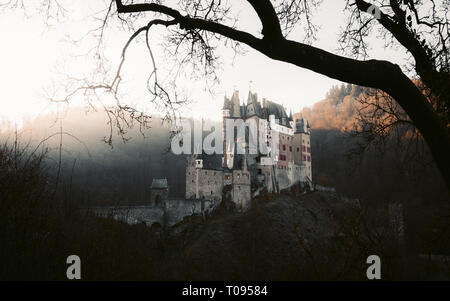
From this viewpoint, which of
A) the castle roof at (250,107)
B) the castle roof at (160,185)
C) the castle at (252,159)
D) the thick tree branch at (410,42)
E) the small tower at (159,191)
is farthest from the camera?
the castle roof at (250,107)

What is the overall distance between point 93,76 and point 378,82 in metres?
4.29

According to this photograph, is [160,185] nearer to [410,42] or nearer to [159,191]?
[159,191]

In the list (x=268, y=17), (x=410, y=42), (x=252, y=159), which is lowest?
(x=268, y=17)

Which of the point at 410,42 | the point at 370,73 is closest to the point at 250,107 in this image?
the point at 410,42

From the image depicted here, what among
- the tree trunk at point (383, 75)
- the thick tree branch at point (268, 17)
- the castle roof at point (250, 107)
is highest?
the castle roof at point (250, 107)

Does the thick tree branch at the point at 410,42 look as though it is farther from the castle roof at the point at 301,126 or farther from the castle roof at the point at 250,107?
the castle roof at the point at 301,126

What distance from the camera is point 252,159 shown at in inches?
1903

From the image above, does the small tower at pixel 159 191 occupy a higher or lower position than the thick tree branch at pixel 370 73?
lower

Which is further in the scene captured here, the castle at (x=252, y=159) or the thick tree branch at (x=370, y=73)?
the castle at (x=252, y=159)

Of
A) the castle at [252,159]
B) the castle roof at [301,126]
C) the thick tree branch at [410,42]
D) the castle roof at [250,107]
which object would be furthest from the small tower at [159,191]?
the thick tree branch at [410,42]

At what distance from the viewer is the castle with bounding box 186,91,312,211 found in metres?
43.1

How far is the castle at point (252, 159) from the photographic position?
43.1 m

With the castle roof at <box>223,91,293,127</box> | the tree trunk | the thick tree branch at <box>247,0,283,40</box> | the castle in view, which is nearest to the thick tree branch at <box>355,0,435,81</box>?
the tree trunk

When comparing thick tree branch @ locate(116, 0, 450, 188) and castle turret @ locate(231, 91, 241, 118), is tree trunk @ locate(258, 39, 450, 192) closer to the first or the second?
thick tree branch @ locate(116, 0, 450, 188)
